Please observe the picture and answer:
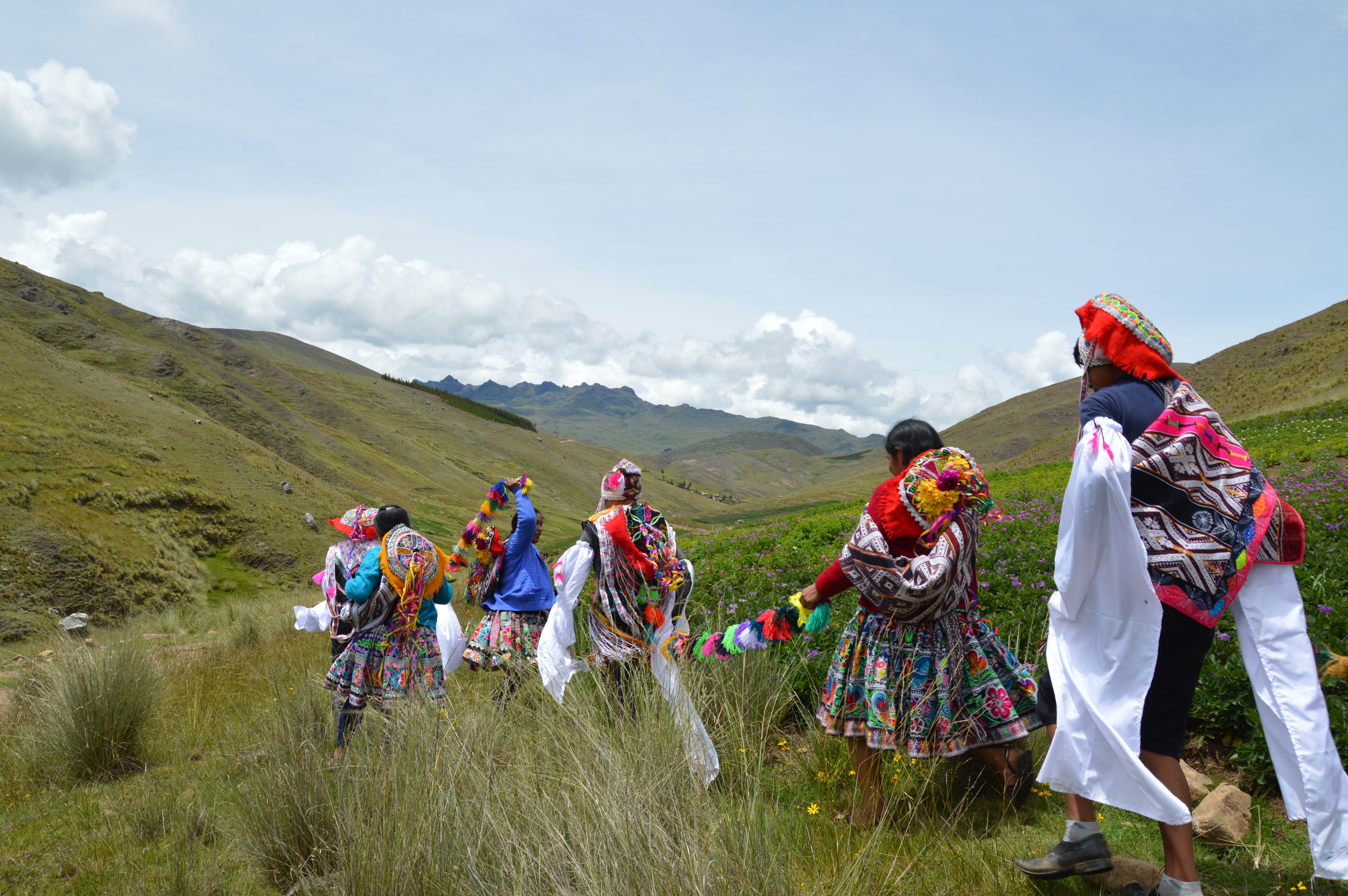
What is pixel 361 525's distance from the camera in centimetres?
538

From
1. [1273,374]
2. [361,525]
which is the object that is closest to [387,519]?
[361,525]

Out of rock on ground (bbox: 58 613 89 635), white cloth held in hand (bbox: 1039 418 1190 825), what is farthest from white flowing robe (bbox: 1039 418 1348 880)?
rock on ground (bbox: 58 613 89 635)

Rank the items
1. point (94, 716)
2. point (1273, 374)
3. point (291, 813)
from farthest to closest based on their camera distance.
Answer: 1. point (1273, 374)
2. point (94, 716)
3. point (291, 813)

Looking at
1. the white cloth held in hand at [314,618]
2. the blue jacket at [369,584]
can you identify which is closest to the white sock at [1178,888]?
the blue jacket at [369,584]

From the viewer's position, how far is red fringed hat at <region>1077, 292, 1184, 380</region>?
2.72 m

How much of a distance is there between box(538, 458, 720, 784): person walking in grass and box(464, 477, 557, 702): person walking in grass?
2.64 feet

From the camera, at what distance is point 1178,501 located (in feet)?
8.37

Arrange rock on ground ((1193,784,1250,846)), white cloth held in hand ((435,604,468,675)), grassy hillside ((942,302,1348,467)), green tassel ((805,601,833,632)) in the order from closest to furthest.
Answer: rock on ground ((1193,784,1250,846)) < green tassel ((805,601,833,632)) < white cloth held in hand ((435,604,468,675)) < grassy hillside ((942,302,1348,467))

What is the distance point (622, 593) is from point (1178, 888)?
306 centimetres

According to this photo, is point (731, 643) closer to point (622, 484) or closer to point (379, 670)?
point (622, 484)

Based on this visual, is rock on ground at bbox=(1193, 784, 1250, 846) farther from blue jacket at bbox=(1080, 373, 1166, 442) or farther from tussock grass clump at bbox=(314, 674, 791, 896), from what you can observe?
tussock grass clump at bbox=(314, 674, 791, 896)

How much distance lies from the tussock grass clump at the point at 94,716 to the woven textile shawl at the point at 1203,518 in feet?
22.0

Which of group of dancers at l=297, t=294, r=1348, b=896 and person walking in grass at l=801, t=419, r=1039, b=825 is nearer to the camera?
group of dancers at l=297, t=294, r=1348, b=896

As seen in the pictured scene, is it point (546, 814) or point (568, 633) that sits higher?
point (568, 633)
